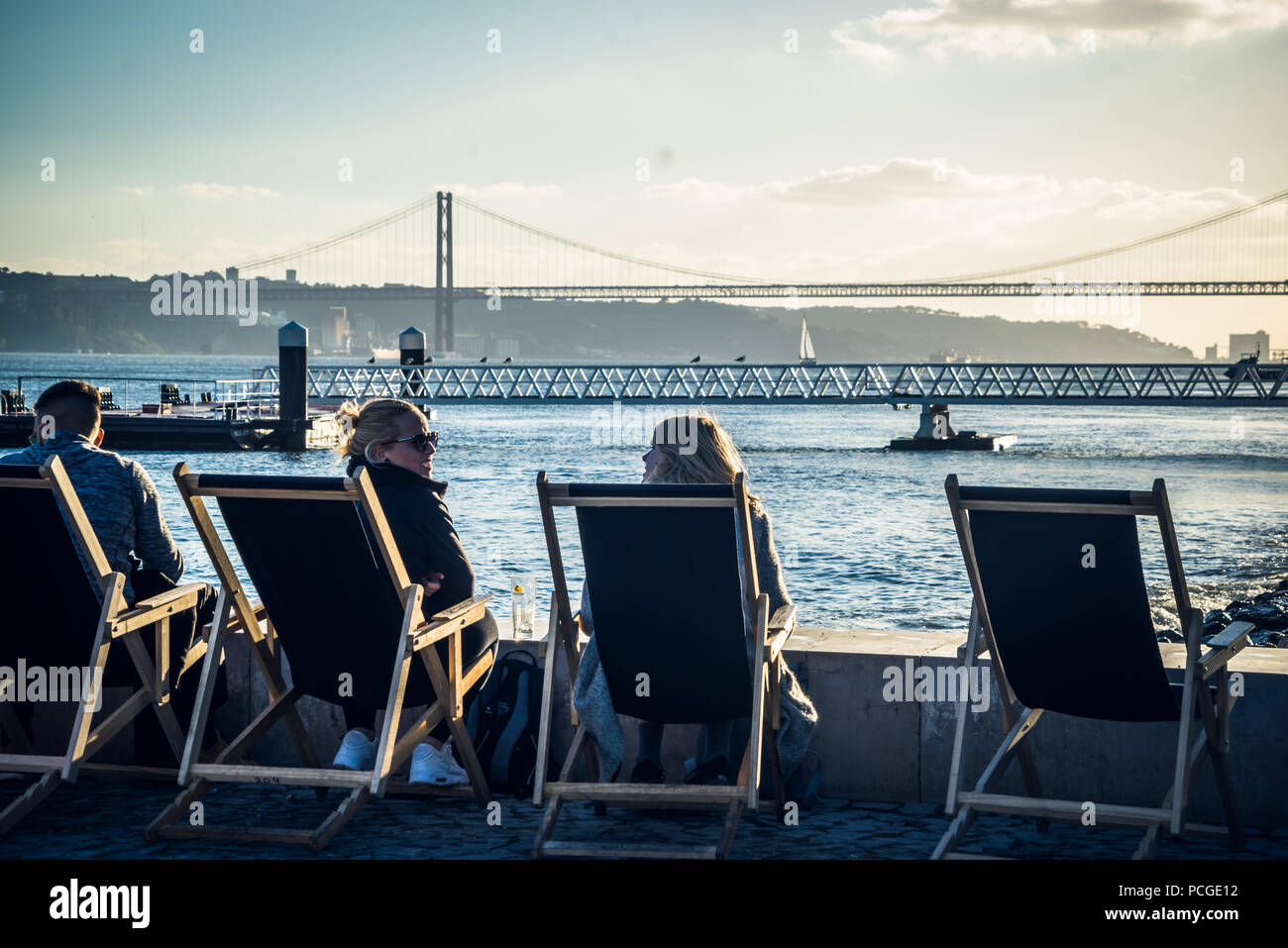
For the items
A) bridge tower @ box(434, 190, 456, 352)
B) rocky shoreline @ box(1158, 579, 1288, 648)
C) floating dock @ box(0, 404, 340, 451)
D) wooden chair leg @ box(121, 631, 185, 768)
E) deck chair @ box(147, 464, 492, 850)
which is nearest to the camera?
deck chair @ box(147, 464, 492, 850)

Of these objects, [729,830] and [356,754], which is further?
[356,754]

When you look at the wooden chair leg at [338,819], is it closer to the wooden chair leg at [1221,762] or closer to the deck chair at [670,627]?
the deck chair at [670,627]

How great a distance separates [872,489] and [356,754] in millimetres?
31340

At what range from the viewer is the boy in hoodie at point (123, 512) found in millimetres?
3494

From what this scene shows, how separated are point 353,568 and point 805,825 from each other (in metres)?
1.16

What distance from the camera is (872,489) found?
34.1 m

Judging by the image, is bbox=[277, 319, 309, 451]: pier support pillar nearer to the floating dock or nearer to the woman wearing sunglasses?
the floating dock

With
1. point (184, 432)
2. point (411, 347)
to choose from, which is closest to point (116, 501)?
point (411, 347)

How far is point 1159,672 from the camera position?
289cm

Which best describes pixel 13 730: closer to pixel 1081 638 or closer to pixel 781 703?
pixel 781 703

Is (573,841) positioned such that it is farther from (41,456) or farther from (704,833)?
(41,456)

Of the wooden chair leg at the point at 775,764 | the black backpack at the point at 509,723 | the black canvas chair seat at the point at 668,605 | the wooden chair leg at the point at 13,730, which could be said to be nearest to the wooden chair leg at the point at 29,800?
the wooden chair leg at the point at 13,730

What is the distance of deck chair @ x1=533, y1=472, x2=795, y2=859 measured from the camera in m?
2.94

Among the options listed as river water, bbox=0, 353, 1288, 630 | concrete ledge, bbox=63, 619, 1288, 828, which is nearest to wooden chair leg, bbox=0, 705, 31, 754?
concrete ledge, bbox=63, 619, 1288, 828
